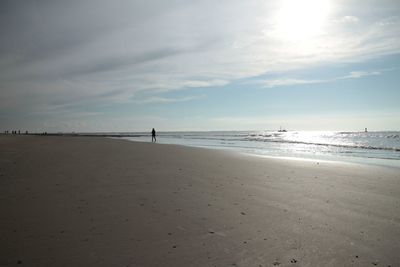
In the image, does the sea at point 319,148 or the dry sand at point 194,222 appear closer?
the dry sand at point 194,222

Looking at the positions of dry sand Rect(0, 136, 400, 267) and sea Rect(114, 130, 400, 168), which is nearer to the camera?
dry sand Rect(0, 136, 400, 267)

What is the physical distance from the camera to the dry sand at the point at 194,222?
14.0ft

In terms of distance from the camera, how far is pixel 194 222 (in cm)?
568

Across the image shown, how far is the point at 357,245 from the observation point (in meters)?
4.75

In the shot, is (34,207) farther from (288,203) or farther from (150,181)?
(288,203)

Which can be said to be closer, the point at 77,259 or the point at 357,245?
the point at 77,259

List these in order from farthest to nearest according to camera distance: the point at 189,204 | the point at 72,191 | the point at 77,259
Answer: the point at 72,191
the point at 189,204
the point at 77,259

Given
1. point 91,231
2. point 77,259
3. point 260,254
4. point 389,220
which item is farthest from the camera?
point 389,220

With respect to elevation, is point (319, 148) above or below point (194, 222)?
above

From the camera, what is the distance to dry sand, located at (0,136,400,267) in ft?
14.0

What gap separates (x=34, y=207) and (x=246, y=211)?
15.1 feet

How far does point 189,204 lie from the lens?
689 cm

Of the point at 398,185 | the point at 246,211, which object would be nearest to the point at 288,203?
the point at 246,211

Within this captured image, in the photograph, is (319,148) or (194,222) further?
(319,148)
